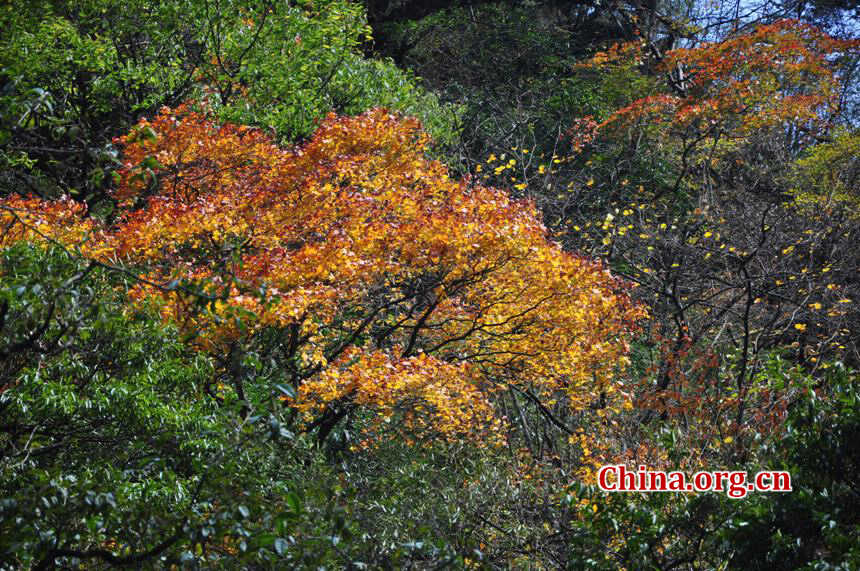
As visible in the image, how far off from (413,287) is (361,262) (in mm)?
2757

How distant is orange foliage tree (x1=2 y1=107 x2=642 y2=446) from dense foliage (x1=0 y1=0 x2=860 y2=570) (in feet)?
0.25

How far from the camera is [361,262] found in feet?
33.6

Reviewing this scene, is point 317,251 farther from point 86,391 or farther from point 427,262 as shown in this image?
point 86,391

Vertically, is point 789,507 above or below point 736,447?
below

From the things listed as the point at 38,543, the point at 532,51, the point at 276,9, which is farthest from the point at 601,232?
the point at 38,543

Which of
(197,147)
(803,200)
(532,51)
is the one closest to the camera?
(197,147)

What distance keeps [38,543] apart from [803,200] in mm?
19791

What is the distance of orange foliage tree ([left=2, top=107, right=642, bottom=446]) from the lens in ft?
33.8

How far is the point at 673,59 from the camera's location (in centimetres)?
2300

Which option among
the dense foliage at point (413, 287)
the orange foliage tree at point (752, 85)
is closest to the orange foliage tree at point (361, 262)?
the dense foliage at point (413, 287)

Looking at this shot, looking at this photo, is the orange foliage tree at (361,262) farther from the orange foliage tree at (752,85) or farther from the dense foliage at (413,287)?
the orange foliage tree at (752,85)

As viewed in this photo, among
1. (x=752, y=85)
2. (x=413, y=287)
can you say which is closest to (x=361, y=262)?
(x=413, y=287)

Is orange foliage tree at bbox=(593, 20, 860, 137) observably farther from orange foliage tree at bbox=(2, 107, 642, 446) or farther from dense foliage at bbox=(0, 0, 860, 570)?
orange foliage tree at bbox=(2, 107, 642, 446)

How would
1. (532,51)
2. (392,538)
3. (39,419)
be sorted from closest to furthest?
(39,419) → (392,538) → (532,51)
